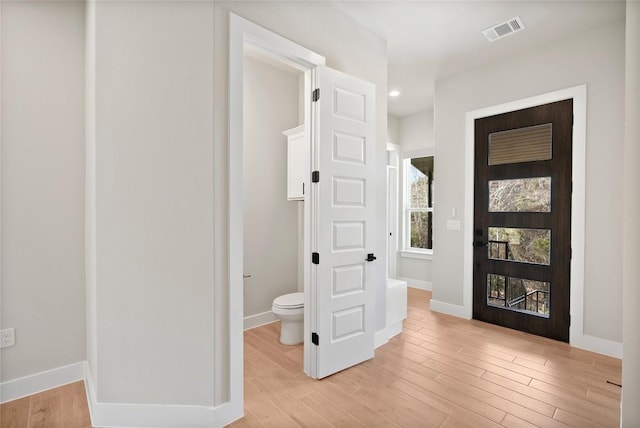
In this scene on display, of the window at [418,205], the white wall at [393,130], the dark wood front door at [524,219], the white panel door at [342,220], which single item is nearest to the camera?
the white panel door at [342,220]

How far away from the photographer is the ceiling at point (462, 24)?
8.16 feet

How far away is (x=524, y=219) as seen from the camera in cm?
321

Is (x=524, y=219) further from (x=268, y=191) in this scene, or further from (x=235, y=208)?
(x=235, y=208)

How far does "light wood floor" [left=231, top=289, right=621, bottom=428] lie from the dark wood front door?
0.37m

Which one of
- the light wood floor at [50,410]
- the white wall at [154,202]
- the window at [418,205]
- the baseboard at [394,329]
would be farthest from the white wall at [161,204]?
the window at [418,205]

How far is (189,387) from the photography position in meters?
1.75

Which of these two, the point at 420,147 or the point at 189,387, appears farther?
the point at 420,147

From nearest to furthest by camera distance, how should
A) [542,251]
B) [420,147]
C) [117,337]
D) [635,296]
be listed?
[635,296]
[117,337]
[542,251]
[420,147]

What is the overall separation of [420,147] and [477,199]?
1.93 metres

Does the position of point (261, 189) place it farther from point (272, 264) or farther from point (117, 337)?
point (117, 337)

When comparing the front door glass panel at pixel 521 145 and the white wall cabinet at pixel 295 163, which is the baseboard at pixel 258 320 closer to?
the white wall cabinet at pixel 295 163

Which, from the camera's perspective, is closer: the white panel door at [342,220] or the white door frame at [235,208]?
the white door frame at [235,208]

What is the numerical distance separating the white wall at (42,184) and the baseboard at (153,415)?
79cm

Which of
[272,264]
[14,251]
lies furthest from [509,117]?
[14,251]
